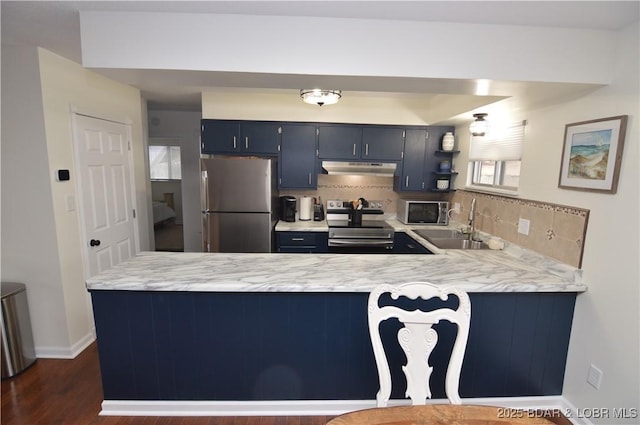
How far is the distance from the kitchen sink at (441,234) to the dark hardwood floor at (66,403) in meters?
1.67

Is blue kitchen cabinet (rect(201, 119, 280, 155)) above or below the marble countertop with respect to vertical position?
above

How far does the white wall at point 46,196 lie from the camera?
2174mm

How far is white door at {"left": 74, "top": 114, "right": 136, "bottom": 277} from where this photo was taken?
257 cm

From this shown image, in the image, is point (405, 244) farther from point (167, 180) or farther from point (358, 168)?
point (167, 180)

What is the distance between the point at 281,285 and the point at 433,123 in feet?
8.96

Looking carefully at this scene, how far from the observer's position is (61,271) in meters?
2.38

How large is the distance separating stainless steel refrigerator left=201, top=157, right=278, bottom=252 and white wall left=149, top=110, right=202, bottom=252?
170 centimetres

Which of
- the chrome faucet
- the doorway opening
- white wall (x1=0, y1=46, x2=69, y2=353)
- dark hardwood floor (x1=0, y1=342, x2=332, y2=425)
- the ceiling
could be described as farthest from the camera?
the doorway opening

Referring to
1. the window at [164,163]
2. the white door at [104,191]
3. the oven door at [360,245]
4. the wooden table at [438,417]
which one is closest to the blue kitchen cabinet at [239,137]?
the white door at [104,191]

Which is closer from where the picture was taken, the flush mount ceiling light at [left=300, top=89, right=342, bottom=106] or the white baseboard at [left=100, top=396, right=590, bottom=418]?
the white baseboard at [left=100, top=396, right=590, bottom=418]

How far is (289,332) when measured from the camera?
1.87 metres

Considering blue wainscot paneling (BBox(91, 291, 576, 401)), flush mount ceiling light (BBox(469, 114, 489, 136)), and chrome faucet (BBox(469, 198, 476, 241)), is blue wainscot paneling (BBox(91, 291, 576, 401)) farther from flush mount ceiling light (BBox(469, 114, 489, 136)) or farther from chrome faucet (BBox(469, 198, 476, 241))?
flush mount ceiling light (BBox(469, 114, 489, 136))

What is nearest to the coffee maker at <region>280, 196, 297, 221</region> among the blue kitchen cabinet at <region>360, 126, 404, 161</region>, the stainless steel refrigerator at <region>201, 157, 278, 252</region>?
the stainless steel refrigerator at <region>201, 157, 278, 252</region>

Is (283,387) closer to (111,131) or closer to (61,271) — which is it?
(61,271)
